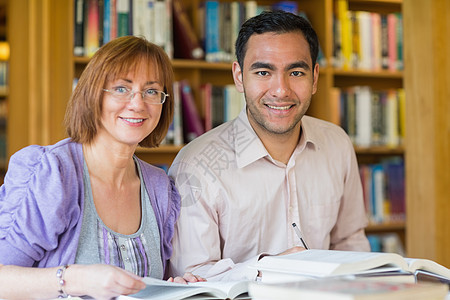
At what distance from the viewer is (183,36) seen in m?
2.98

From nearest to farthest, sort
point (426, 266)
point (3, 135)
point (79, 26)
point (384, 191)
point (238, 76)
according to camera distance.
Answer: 1. point (426, 266)
2. point (238, 76)
3. point (79, 26)
4. point (384, 191)
5. point (3, 135)

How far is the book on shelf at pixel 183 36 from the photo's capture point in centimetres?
296

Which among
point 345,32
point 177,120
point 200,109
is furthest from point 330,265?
point 345,32

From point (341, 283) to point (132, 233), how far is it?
29.5 inches

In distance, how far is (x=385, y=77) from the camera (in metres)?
3.70

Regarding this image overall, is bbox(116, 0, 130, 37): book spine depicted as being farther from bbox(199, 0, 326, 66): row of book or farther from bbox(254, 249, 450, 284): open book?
bbox(254, 249, 450, 284): open book

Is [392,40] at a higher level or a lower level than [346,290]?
higher

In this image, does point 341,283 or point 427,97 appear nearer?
point 341,283

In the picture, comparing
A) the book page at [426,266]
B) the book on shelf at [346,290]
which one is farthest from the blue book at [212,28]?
the book on shelf at [346,290]

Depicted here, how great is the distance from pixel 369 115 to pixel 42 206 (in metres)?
2.35

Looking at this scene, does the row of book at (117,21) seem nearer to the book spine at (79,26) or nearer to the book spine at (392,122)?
the book spine at (79,26)

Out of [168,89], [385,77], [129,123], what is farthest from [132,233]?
[385,77]

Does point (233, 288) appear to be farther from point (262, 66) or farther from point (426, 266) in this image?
point (262, 66)

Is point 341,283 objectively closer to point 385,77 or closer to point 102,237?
point 102,237
